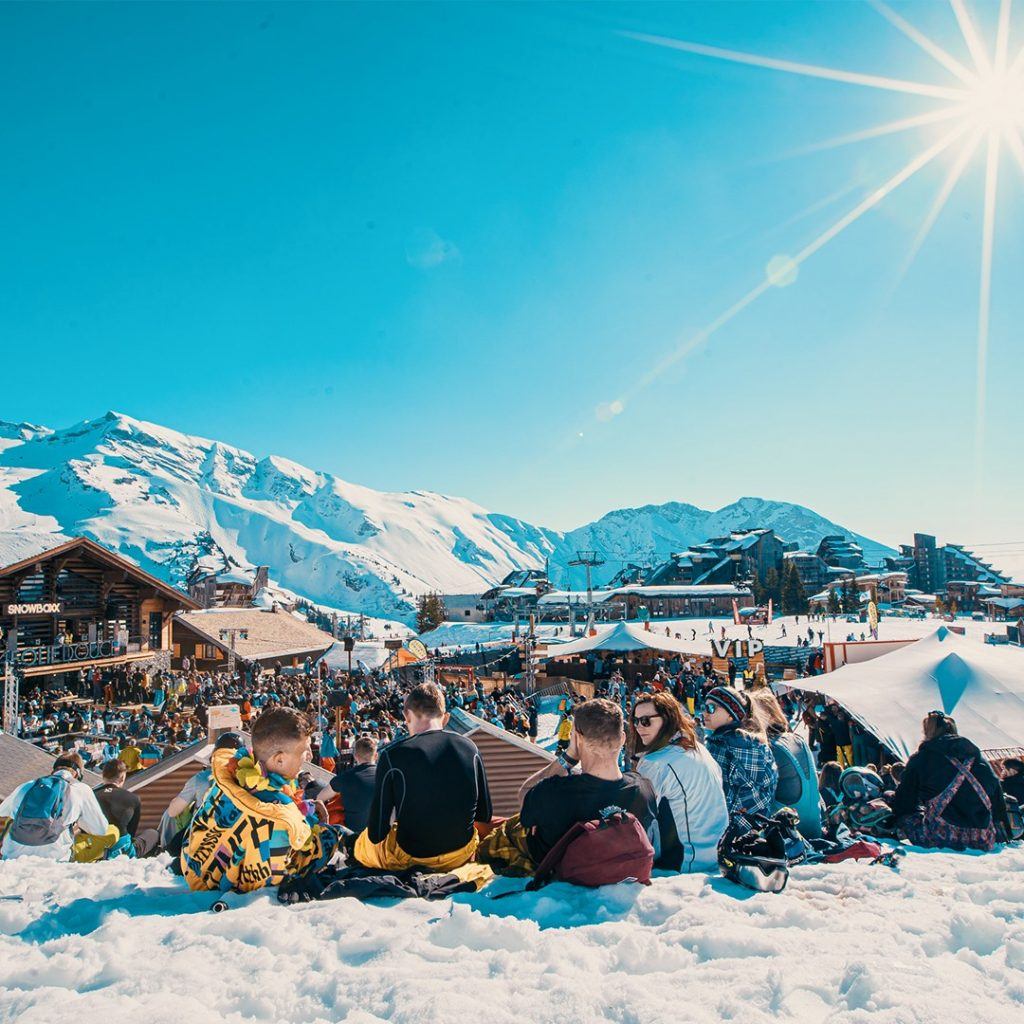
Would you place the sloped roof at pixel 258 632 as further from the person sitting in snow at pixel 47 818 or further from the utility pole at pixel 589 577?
the person sitting in snow at pixel 47 818

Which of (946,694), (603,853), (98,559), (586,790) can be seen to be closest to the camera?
(603,853)

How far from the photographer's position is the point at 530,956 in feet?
8.20

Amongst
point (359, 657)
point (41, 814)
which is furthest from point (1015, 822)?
point (359, 657)

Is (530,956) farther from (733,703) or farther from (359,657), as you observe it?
(359,657)

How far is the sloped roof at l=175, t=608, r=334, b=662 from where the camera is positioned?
3156 centimetres

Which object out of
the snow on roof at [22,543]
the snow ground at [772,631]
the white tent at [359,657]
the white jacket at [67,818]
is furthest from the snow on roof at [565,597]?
the snow on roof at [22,543]

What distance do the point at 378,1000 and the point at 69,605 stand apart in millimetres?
30113

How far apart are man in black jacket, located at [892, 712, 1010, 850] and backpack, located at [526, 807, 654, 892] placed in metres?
3.15

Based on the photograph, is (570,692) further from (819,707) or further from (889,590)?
(889,590)

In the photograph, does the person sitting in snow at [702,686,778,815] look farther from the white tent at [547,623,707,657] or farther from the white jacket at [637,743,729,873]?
the white tent at [547,623,707,657]

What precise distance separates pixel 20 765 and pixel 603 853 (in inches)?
267

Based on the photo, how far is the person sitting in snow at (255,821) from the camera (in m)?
3.17

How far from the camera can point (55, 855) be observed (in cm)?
451

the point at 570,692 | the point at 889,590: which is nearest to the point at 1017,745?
the point at 570,692
